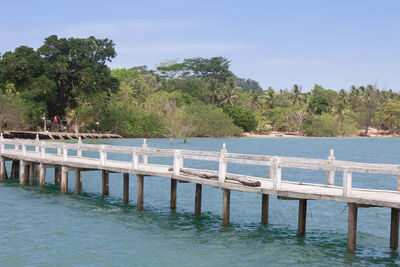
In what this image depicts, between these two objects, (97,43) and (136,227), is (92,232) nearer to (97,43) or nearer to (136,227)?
(136,227)

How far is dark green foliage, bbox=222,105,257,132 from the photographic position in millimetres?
128250

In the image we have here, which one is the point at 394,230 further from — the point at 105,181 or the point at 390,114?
the point at 390,114

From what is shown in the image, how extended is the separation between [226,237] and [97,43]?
250ft

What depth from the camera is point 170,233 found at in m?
19.4

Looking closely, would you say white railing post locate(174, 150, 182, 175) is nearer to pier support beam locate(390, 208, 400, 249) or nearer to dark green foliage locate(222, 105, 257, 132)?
pier support beam locate(390, 208, 400, 249)

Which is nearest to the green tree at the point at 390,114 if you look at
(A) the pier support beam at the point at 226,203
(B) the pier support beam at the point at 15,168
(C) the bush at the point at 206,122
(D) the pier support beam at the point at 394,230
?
(C) the bush at the point at 206,122

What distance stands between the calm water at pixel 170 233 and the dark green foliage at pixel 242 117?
99.2 metres

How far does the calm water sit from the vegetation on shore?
60.1 m

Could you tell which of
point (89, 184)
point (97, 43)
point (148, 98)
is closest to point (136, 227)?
point (89, 184)

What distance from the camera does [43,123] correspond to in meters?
92.9

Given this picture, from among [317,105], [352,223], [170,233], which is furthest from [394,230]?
[317,105]

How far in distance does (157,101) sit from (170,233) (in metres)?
98.0

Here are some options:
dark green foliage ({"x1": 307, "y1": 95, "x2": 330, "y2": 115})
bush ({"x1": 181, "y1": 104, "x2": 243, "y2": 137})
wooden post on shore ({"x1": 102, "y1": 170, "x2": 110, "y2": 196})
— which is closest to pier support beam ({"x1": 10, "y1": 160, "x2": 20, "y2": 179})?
wooden post on shore ({"x1": 102, "y1": 170, "x2": 110, "y2": 196})

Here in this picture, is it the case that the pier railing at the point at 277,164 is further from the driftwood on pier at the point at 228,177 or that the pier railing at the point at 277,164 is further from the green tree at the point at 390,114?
the green tree at the point at 390,114
